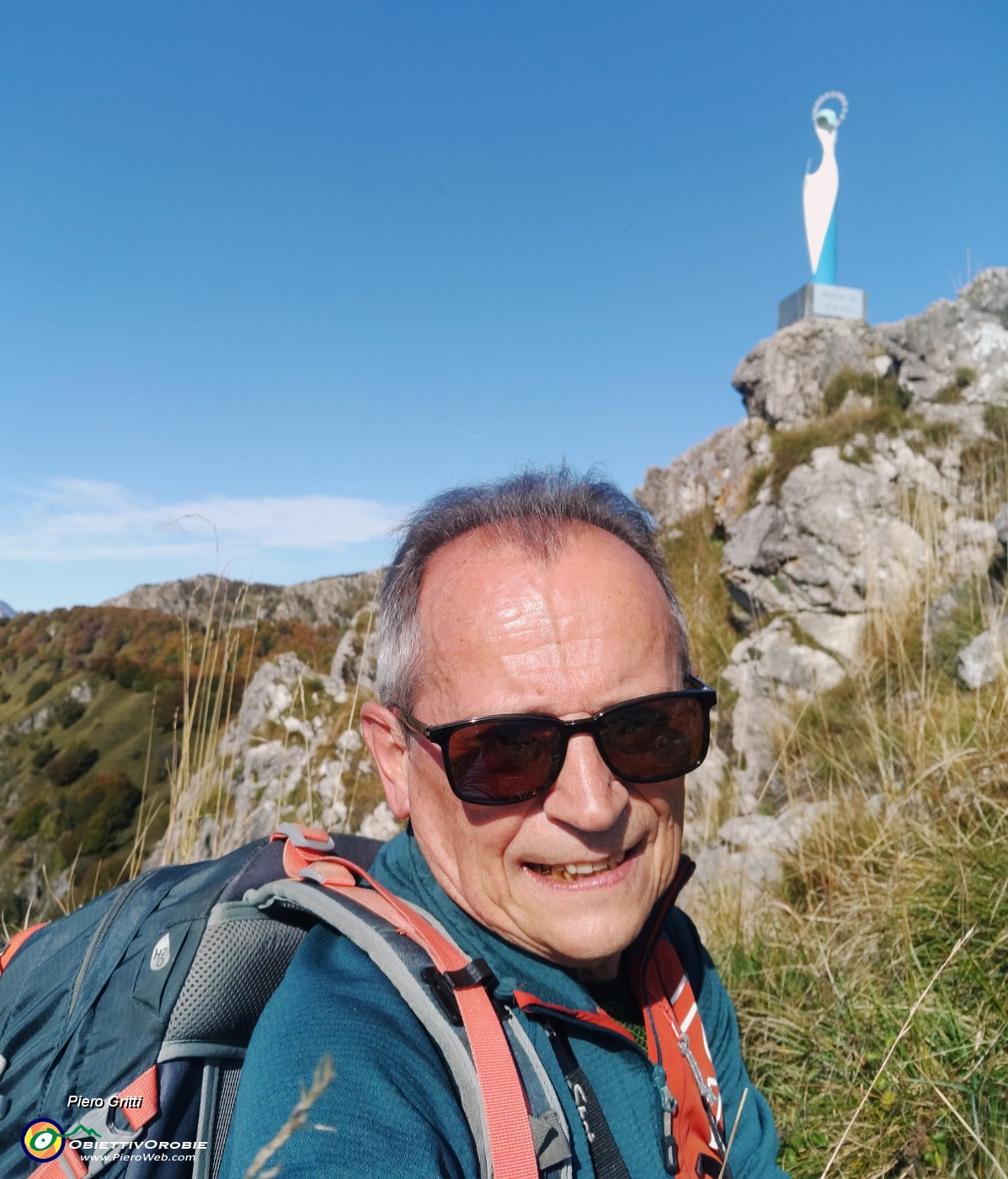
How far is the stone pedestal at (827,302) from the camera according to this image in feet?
38.0

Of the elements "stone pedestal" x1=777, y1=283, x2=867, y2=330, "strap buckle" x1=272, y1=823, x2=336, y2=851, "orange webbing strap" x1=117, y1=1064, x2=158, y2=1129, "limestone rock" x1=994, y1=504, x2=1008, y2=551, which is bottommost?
"orange webbing strap" x1=117, y1=1064, x2=158, y2=1129

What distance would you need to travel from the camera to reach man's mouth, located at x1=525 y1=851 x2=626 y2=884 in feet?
4.12

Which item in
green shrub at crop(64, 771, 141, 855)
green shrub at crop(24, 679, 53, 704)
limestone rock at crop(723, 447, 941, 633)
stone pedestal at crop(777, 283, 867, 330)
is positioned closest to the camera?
green shrub at crop(64, 771, 141, 855)

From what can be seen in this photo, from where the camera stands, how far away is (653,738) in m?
1.30

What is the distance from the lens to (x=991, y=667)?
13.1ft

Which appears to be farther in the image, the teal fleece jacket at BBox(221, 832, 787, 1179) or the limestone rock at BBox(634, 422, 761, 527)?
the limestone rock at BBox(634, 422, 761, 527)

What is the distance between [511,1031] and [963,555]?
5921 mm

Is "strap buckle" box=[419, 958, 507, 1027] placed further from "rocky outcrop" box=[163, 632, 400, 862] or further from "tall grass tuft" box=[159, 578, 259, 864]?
"tall grass tuft" box=[159, 578, 259, 864]

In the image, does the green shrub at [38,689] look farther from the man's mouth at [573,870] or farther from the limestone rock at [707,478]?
the man's mouth at [573,870]

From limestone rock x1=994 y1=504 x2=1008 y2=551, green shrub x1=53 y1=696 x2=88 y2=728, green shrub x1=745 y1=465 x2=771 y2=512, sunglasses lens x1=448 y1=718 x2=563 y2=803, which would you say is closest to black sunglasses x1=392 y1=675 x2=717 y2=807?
sunglasses lens x1=448 y1=718 x2=563 y2=803

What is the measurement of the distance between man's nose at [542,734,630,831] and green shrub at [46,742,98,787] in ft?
33.2

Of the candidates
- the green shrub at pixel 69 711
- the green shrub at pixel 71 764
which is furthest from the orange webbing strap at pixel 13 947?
the green shrub at pixel 69 711

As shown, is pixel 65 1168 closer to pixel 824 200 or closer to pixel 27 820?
pixel 27 820

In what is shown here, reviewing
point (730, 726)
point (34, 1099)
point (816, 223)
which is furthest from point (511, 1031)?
point (816, 223)
